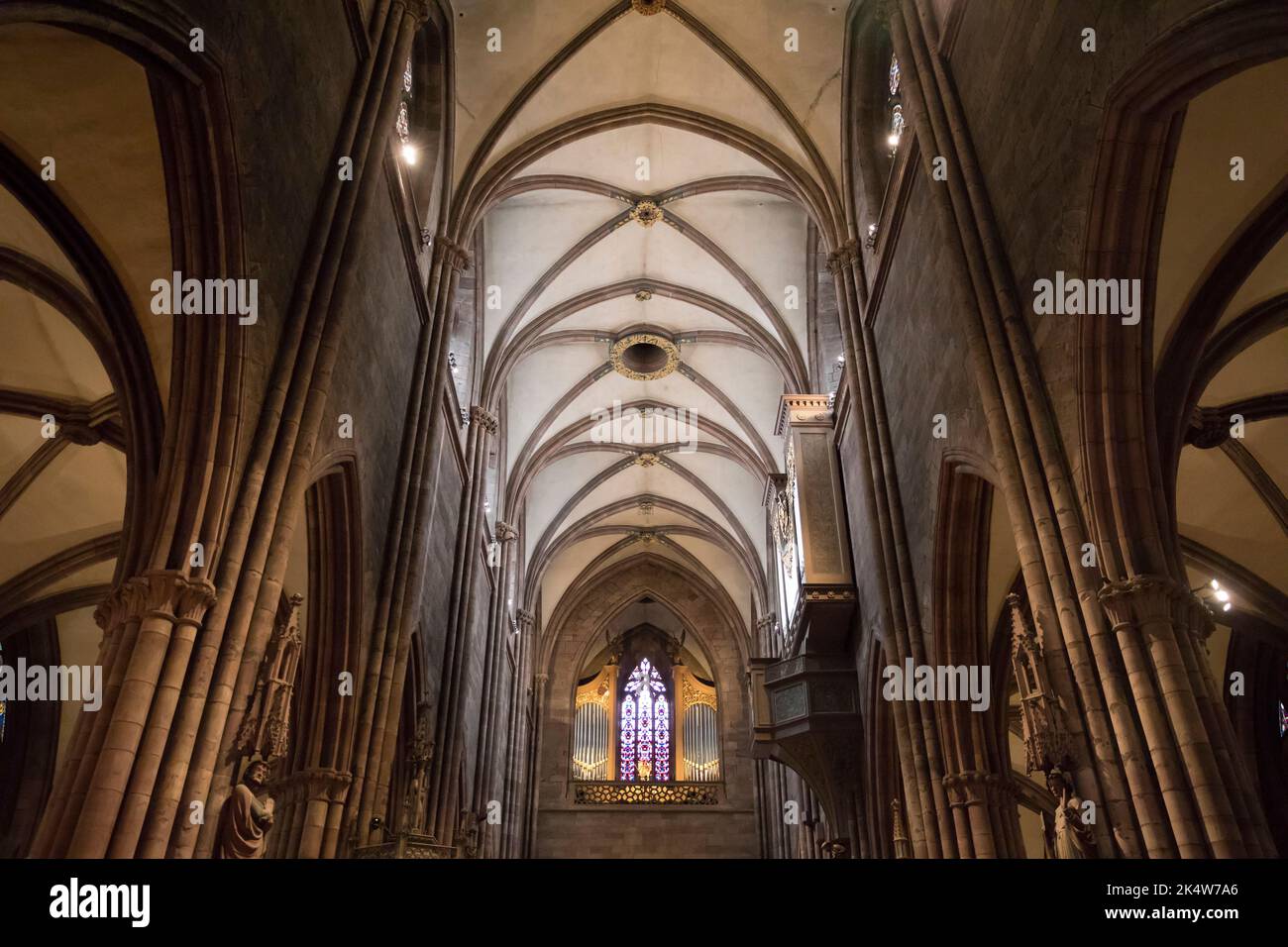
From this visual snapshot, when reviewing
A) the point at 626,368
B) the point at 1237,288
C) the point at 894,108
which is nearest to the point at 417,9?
the point at 894,108

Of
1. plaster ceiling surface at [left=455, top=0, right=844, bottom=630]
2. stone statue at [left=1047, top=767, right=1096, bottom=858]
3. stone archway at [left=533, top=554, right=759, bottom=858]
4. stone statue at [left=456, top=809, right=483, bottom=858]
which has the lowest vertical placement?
stone statue at [left=1047, top=767, right=1096, bottom=858]

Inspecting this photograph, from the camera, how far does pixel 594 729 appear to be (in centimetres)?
2947

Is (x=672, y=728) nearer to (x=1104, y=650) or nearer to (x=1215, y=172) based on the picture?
(x=1104, y=650)

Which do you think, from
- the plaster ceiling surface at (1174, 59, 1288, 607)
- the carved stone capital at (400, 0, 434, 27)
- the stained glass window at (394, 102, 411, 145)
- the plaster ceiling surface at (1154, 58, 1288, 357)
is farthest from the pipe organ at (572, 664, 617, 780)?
the plaster ceiling surface at (1154, 58, 1288, 357)

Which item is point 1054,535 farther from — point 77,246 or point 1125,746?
point 77,246

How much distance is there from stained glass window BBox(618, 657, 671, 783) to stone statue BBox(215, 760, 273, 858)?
22.2m

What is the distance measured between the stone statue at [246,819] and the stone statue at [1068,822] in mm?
5378

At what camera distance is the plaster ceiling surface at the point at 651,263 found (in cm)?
1627

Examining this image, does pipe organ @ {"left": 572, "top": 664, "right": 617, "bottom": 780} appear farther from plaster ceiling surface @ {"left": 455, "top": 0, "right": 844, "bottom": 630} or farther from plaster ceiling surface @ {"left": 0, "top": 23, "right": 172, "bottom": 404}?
plaster ceiling surface @ {"left": 0, "top": 23, "right": 172, "bottom": 404}

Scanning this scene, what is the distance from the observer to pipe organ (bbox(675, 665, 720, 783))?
94.1ft

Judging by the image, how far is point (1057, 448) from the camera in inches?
312

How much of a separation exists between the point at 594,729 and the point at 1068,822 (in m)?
23.2

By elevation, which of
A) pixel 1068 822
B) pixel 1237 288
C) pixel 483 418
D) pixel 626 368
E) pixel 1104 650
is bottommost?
pixel 1068 822
